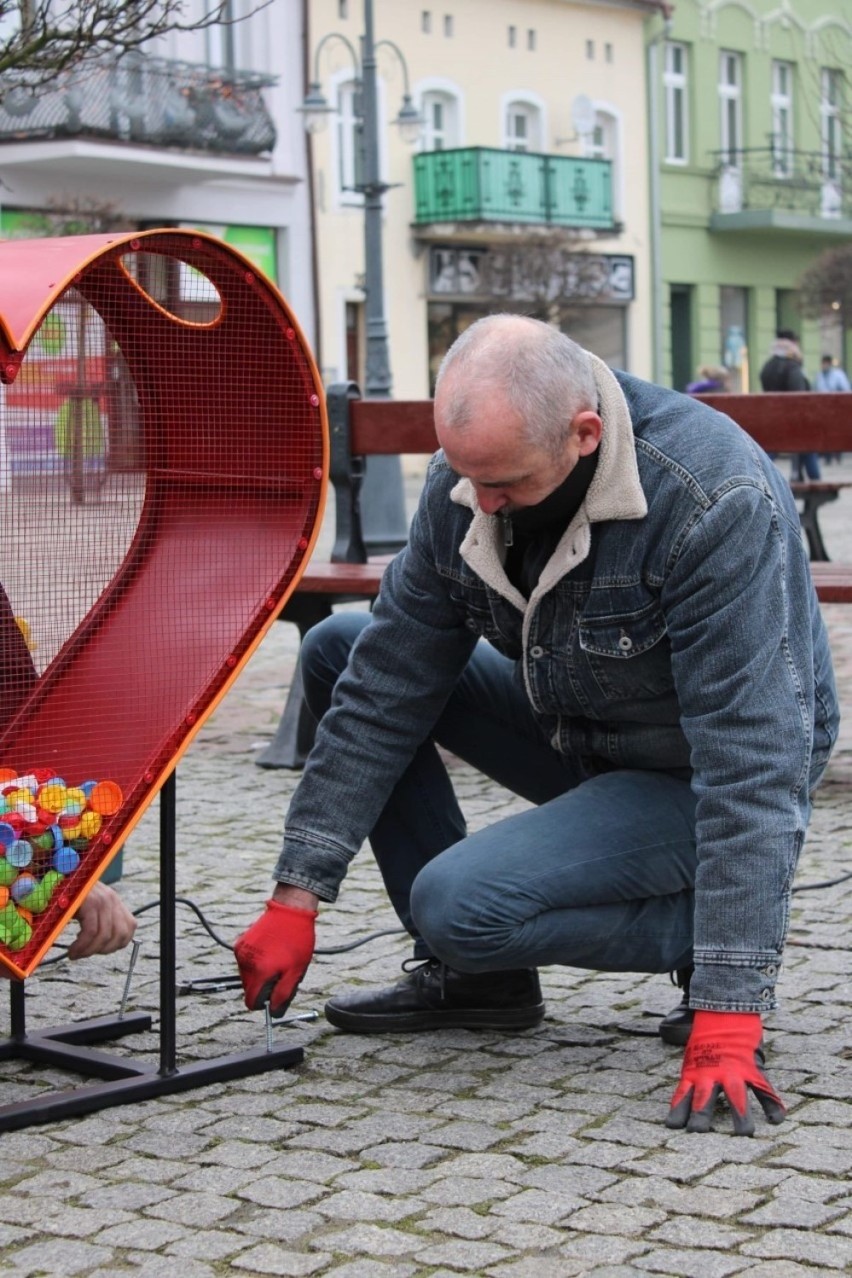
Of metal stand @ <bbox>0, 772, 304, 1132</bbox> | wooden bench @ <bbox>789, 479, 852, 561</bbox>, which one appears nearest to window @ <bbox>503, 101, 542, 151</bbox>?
wooden bench @ <bbox>789, 479, 852, 561</bbox>

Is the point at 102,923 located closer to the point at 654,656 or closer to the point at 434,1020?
the point at 434,1020

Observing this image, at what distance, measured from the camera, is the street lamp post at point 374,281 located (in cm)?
1262

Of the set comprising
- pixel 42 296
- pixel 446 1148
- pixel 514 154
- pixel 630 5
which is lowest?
pixel 446 1148

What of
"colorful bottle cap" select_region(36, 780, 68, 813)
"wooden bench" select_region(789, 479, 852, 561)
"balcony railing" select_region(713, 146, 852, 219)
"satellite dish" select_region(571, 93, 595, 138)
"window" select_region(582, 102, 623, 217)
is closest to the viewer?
"colorful bottle cap" select_region(36, 780, 68, 813)

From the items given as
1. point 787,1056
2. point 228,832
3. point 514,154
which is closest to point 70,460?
point 787,1056

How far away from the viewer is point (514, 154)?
32.0 m

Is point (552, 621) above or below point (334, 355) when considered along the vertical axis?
below

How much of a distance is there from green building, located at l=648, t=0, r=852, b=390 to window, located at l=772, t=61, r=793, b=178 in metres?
0.02

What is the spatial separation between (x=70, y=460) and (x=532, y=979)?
121cm

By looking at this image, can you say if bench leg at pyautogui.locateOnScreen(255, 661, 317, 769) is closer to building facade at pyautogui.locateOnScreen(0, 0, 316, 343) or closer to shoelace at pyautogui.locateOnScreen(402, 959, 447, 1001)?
shoelace at pyautogui.locateOnScreen(402, 959, 447, 1001)

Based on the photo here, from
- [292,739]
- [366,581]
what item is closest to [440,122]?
[292,739]

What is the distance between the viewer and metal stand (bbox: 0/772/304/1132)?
330cm

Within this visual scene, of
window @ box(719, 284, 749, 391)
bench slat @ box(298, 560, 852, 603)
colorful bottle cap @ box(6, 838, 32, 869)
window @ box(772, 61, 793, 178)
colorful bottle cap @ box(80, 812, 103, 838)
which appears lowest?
colorful bottle cap @ box(6, 838, 32, 869)

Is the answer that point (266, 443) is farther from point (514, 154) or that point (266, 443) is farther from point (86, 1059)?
point (514, 154)
